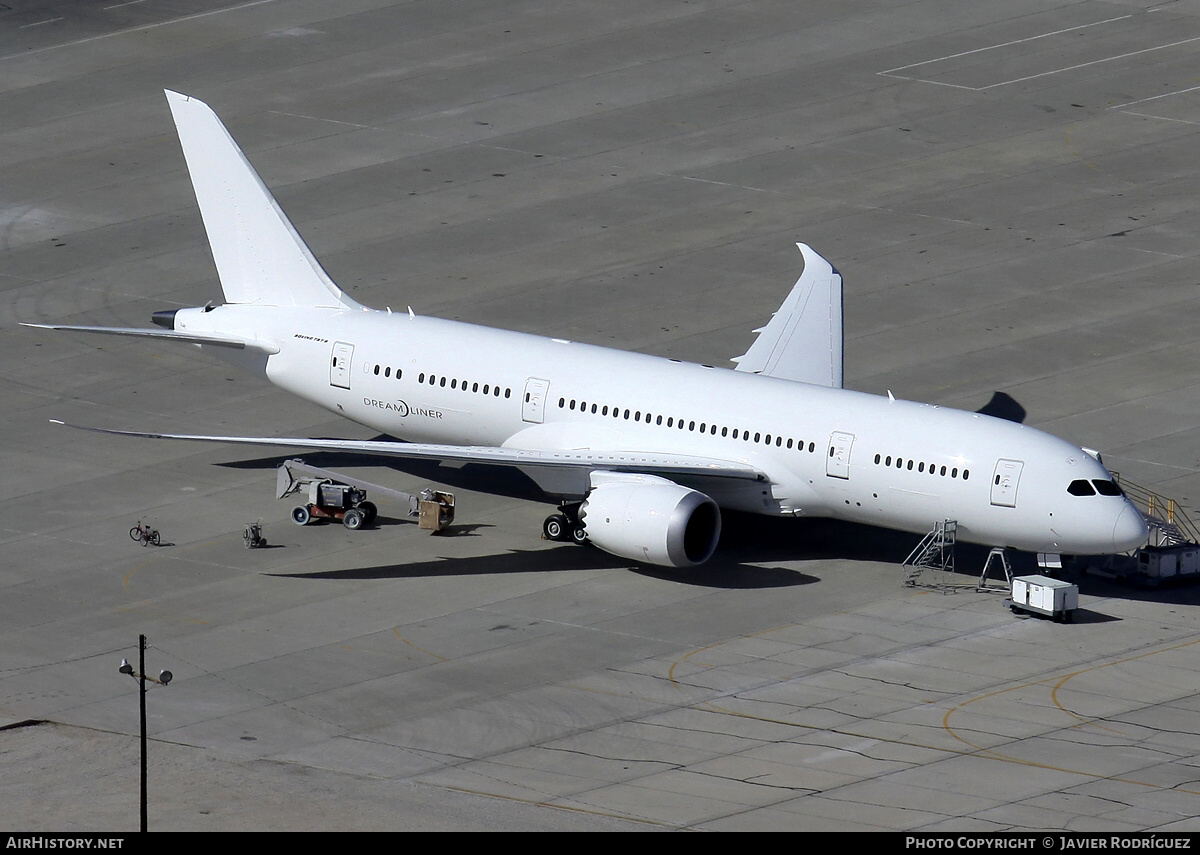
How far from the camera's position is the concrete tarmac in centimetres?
4356

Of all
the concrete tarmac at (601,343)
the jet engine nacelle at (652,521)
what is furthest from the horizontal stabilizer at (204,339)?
the jet engine nacelle at (652,521)

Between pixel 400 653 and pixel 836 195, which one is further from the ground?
pixel 836 195

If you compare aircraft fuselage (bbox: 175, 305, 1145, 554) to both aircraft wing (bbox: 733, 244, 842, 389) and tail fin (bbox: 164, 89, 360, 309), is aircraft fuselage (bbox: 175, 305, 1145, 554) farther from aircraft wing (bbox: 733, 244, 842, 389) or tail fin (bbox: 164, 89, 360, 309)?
aircraft wing (bbox: 733, 244, 842, 389)

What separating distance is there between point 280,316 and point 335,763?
21.5 metres

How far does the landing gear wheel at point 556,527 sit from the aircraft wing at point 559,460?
699 mm

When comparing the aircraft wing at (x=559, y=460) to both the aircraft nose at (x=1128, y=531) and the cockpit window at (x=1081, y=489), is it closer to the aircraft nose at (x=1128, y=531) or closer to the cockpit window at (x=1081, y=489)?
the cockpit window at (x=1081, y=489)

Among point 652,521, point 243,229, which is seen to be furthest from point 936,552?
point 243,229

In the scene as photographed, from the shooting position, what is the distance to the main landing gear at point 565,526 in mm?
56344

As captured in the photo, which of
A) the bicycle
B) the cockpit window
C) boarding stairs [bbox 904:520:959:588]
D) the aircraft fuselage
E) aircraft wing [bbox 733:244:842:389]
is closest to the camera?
the cockpit window

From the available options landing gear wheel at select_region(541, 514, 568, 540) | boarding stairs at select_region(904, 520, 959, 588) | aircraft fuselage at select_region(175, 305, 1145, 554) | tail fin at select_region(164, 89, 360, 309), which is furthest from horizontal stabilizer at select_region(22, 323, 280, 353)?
boarding stairs at select_region(904, 520, 959, 588)

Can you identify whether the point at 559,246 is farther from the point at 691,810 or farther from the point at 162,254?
the point at 691,810

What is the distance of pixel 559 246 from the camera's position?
78.3m

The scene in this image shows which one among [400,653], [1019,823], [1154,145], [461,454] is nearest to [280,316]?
[461,454]

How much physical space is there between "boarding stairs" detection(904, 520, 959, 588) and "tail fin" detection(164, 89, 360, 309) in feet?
61.6
